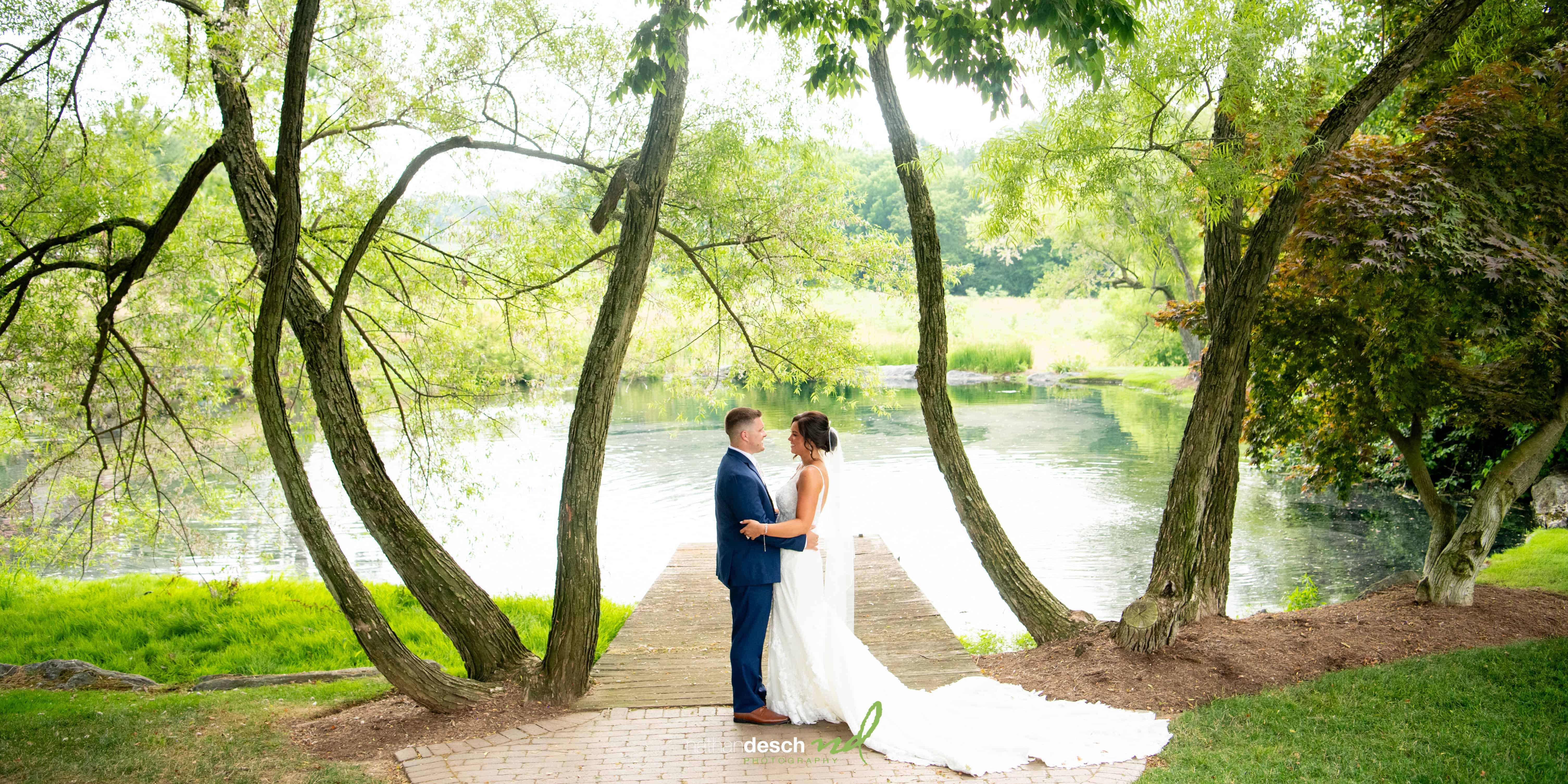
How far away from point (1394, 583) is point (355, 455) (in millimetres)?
8095

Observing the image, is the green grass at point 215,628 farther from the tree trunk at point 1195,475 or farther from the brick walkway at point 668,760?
the tree trunk at point 1195,475

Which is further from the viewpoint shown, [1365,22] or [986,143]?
[1365,22]

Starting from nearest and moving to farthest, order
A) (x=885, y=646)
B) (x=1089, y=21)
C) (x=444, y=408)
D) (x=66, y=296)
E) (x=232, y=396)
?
1. (x=1089, y=21)
2. (x=885, y=646)
3. (x=66, y=296)
4. (x=444, y=408)
5. (x=232, y=396)

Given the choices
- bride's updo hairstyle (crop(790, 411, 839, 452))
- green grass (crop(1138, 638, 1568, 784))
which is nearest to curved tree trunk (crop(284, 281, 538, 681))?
bride's updo hairstyle (crop(790, 411, 839, 452))

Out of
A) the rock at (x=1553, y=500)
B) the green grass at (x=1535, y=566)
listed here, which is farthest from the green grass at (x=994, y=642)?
the rock at (x=1553, y=500)

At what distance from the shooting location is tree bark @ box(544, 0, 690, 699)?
5648 millimetres

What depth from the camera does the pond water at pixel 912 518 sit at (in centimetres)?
1121

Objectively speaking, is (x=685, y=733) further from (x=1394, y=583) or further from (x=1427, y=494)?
(x=1394, y=583)

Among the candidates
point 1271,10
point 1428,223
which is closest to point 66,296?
point 1271,10

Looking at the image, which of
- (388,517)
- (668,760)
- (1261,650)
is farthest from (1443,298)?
(388,517)

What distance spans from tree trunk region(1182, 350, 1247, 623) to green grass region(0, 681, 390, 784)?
5.28 metres

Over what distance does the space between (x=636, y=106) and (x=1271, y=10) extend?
4.61 m

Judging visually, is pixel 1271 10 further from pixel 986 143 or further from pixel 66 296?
pixel 66 296

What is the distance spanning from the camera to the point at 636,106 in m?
7.81
